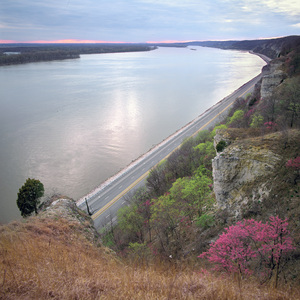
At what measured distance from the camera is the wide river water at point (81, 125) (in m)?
24.8

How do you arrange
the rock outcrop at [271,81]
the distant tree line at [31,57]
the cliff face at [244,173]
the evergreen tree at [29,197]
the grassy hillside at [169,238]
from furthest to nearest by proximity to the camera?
the distant tree line at [31,57] → the rock outcrop at [271,81] → the evergreen tree at [29,197] → the cliff face at [244,173] → the grassy hillside at [169,238]

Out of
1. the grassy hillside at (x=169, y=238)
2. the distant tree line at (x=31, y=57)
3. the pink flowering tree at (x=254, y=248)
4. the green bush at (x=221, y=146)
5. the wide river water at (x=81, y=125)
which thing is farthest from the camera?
the distant tree line at (x=31, y=57)

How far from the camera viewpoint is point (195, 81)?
77375 mm

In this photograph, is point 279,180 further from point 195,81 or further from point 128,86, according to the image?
point 195,81

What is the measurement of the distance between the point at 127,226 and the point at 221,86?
65.4 m

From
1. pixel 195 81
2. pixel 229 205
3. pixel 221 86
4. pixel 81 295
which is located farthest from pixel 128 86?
pixel 81 295

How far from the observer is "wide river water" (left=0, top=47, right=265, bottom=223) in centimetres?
2478

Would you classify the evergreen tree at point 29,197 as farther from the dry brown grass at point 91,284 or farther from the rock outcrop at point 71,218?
the dry brown grass at point 91,284

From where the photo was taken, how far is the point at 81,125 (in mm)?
38250

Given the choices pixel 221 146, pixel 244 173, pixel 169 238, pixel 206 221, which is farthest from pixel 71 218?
pixel 221 146

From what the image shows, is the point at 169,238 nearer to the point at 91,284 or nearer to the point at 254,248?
the point at 254,248

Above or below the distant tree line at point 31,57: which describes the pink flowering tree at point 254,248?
below

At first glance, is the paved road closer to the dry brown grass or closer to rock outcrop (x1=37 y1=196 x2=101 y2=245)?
rock outcrop (x1=37 y1=196 x2=101 y2=245)

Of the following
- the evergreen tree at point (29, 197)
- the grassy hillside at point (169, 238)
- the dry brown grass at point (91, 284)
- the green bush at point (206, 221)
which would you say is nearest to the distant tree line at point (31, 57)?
the evergreen tree at point (29, 197)
